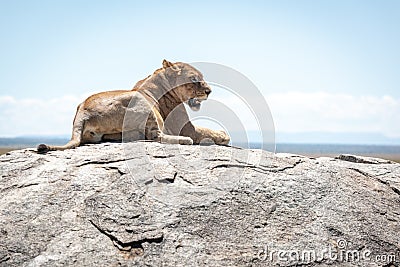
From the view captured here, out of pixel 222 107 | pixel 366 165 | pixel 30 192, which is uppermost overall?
pixel 222 107

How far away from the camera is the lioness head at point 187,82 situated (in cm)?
1184

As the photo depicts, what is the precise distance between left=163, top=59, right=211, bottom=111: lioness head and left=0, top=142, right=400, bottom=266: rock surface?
253 centimetres

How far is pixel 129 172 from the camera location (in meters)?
8.55

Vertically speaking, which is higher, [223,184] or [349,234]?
[223,184]

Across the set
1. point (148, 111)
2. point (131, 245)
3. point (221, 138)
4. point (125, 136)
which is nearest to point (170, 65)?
point (148, 111)

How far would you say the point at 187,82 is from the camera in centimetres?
1187

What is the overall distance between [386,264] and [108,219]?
423 centimetres

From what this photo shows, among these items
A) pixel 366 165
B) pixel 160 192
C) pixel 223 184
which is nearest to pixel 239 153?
pixel 223 184

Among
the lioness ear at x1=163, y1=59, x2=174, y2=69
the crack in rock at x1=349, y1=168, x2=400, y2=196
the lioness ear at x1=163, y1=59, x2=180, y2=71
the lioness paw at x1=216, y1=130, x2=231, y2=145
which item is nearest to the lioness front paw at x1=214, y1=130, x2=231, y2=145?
the lioness paw at x1=216, y1=130, x2=231, y2=145

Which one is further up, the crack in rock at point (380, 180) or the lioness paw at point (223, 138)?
the lioness paw at point (223, 138)

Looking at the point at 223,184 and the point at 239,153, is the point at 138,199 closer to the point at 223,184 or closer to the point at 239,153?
the point at 223,184

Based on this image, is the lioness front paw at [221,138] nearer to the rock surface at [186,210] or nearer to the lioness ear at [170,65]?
the lioness ear at [170,65]

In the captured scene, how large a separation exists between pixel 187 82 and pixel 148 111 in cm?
162

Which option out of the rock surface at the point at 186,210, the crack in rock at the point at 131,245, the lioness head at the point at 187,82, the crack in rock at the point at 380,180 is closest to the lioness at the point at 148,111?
the lioness head at the point at 187,82
